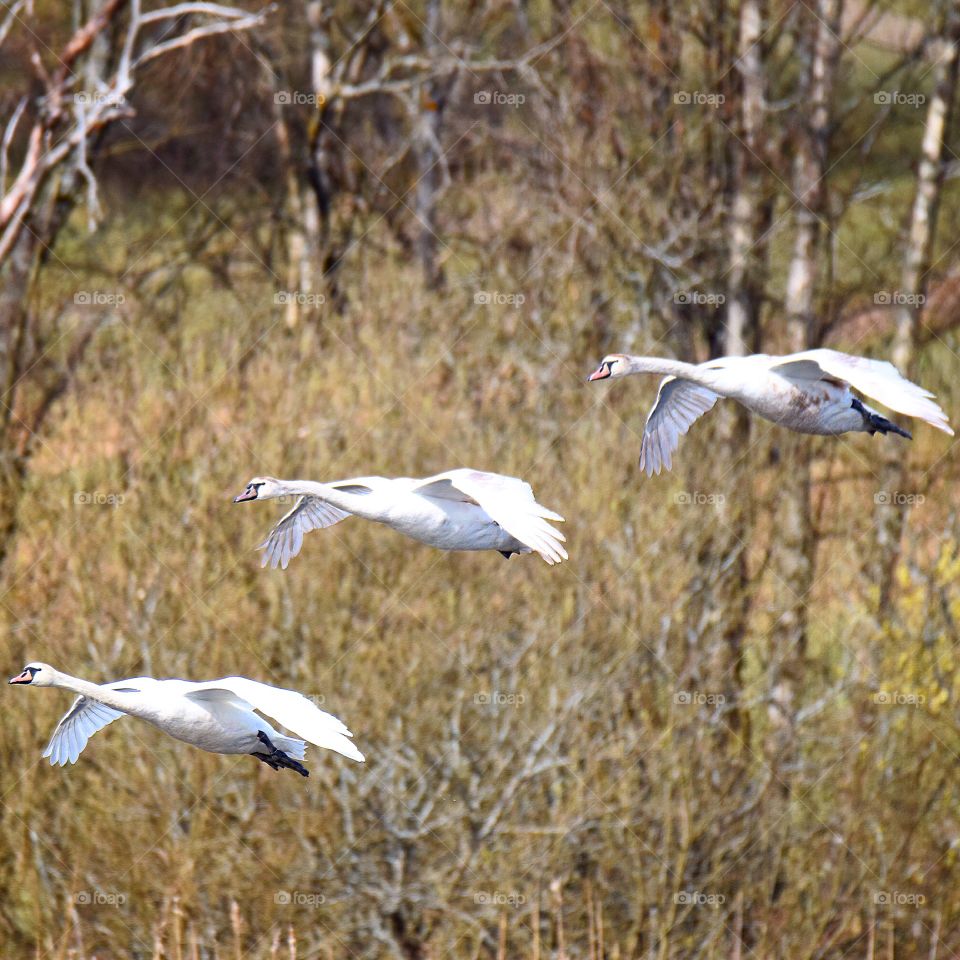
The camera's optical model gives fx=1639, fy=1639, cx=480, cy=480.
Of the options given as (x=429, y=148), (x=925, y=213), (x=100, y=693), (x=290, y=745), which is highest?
(x=429, y=148)

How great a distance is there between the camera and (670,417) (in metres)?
6.87

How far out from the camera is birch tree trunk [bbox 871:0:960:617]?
2006 centimetres

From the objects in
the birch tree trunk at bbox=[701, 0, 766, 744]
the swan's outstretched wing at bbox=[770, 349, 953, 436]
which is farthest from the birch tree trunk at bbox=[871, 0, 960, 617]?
the swan's outstretched wing at bbox=[770, 349, 953, 436]

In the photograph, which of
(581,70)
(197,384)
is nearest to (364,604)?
(197,384)

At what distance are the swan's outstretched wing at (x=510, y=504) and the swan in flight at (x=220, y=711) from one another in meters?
0.78

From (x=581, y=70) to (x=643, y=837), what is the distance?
10.7 m

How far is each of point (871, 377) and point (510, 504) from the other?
1252mm

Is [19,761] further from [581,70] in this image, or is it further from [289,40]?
[289,40]

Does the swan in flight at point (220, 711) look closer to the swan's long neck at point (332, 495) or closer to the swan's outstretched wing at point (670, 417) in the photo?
the swan's long neck at point (332, 495)

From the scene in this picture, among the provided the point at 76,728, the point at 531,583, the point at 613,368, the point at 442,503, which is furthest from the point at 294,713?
the point at 531,583

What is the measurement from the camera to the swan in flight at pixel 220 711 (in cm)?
453

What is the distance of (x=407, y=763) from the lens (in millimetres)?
14547

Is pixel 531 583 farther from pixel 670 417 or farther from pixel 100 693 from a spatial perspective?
pixel 100 693

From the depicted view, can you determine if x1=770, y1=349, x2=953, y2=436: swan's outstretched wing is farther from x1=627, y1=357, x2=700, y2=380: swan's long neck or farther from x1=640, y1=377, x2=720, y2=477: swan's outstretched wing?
x1=640, y1=377, x2=720, y2=477: swan's outstretched wing
